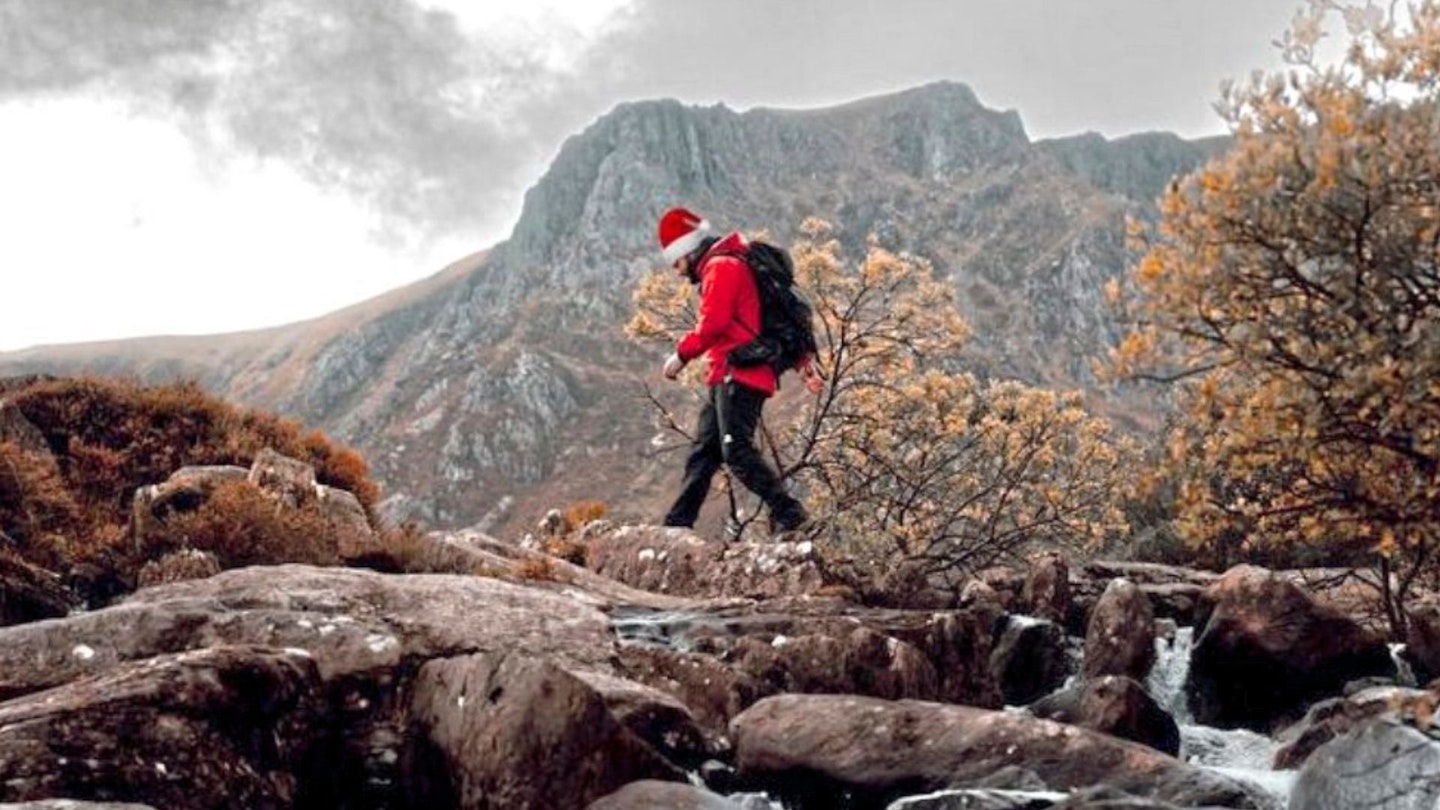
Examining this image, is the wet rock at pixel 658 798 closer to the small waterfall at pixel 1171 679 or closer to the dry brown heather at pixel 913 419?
the small waterfall at pixel 1171 679

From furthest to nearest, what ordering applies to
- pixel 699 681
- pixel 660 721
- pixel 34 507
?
pixel 34 507
pixel 699 681
pixel 660 721

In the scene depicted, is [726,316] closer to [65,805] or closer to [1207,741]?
[1207,741]

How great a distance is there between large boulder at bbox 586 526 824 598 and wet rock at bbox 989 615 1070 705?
240 cm

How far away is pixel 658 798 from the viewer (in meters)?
6.58

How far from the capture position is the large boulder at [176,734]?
5.61 metres

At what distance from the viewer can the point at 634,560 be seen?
15211 mm

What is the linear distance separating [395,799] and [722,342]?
709 cm

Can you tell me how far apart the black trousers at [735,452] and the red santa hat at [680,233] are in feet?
5.80

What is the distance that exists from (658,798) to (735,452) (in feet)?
22.3

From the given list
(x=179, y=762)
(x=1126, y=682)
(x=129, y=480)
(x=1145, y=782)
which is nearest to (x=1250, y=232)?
(x=1145, y=782)

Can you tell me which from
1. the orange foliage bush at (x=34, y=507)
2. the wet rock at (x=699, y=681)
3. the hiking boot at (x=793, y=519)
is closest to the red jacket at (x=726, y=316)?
the hiking boot at (x=793, y=519)

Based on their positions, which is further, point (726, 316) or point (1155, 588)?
point (1155, 588)

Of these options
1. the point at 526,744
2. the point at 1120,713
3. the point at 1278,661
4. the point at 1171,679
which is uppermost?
the point at 526,744

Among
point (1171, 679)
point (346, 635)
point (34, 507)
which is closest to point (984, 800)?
point (346, 635)
